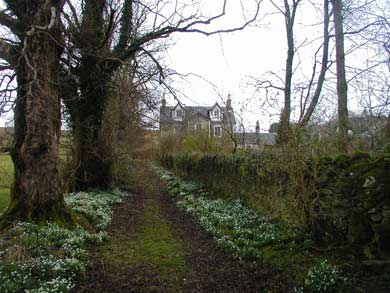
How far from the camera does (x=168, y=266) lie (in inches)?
257

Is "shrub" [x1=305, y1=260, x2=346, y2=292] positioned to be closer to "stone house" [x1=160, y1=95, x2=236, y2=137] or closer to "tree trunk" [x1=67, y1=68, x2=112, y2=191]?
"stone house" [x1=160, y1=95, x2=236, y2=137]

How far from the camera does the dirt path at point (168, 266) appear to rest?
546 cm

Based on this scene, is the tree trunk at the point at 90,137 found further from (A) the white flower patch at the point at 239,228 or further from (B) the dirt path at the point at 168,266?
(B) the dirt path at the point at 168,266

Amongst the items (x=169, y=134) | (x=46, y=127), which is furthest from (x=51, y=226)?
(x=169, y=134)

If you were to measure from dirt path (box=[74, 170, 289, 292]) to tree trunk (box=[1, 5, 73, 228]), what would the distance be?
186cm

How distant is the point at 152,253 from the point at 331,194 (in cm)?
380

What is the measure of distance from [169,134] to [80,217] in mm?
24763

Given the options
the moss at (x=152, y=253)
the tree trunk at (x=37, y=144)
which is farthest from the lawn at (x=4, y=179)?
the moss at (x=152, y=253)

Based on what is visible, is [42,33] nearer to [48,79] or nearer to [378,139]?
[48,79]

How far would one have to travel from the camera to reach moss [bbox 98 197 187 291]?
618 centimetres

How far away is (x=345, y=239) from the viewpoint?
5.97 meters

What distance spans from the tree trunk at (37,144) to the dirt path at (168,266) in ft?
6.12

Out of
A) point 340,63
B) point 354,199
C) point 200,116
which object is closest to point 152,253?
point 354,199

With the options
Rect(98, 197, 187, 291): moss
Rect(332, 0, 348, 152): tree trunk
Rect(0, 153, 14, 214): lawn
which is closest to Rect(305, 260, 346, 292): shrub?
Rect(98, 197, 187, 291): moss
